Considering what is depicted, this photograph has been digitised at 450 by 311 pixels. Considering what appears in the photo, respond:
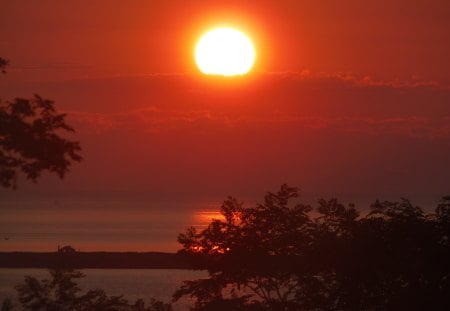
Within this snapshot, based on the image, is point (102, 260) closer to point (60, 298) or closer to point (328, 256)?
point (60, 298)

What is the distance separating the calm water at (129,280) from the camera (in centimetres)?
5916

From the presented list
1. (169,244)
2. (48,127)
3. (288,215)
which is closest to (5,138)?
(48,127)

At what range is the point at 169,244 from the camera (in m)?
111

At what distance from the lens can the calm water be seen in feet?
194

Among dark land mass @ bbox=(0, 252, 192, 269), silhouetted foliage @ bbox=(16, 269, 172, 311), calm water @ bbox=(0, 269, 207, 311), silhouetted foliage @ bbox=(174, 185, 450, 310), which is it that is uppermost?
dark land mass @ bbox=(0, 252, 192, 269)

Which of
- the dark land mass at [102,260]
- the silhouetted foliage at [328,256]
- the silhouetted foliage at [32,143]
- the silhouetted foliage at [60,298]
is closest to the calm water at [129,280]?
the dark land mass at [102,260]

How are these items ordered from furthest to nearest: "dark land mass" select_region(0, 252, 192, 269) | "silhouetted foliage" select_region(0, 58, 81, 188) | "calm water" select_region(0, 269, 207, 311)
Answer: "dark land mass" select_region(0, 252, 192, 269), "calm water" select_region(0, 269, 207, 311), "silhouetted foliage" select_region(0, 58, 81, 188)

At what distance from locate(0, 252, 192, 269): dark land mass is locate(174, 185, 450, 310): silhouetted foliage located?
61.8m

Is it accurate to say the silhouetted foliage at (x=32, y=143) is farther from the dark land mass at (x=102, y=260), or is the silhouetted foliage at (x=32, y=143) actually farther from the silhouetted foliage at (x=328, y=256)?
the dark land mass at (x=102, y=260)

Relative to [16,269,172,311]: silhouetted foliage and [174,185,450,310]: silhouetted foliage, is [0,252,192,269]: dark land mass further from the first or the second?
[16,269,172,311]: silhouetted foliage

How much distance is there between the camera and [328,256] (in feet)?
62.4

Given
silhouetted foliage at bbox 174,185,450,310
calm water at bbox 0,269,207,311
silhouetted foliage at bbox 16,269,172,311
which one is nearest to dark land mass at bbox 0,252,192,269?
calm water at bbox 0,269,207,311

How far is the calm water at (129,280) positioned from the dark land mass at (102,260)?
2996 millimetres

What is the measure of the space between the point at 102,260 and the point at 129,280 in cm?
1937
